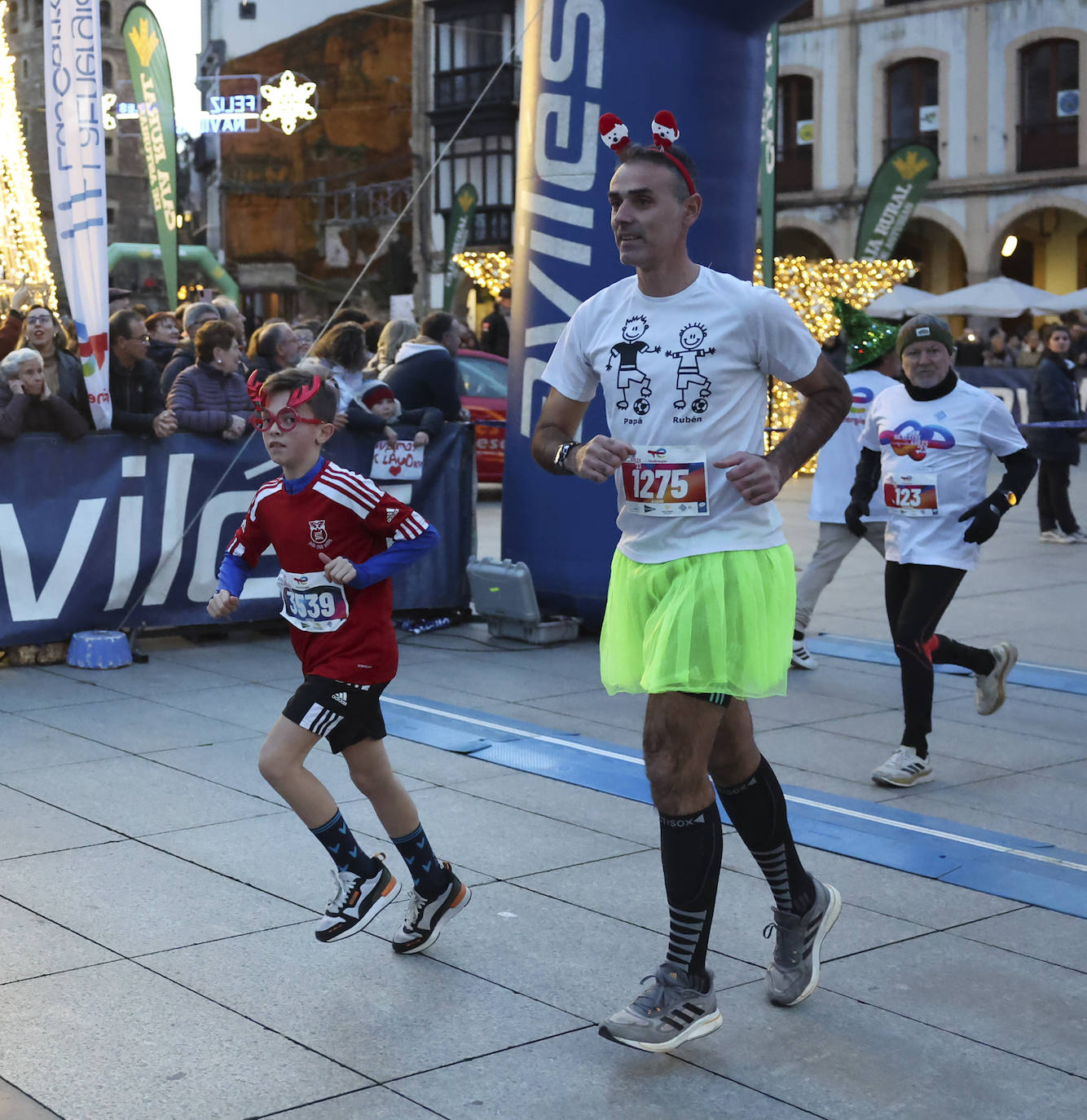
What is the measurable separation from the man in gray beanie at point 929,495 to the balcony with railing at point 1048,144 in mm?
32113

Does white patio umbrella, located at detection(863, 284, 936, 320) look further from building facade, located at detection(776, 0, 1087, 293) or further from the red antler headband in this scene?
the red antler headband

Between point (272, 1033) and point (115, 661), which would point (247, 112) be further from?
point (272, 1033)

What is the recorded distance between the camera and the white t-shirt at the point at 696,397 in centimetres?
377

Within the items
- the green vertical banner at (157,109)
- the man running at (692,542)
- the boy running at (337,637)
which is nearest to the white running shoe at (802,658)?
the boy running at (337,637)

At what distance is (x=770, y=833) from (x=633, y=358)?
123 cm

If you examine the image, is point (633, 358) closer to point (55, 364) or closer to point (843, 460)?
point (843, 460)

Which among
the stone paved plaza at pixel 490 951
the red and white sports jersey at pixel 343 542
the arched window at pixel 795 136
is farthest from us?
the arched window at pixel 795 136

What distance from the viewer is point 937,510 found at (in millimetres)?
6363

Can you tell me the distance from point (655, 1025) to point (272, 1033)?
2.98ft

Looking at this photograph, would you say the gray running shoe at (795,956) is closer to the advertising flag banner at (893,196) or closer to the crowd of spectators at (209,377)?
the crowd of spectators at (209,377)

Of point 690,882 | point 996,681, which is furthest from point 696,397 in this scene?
point 996,681

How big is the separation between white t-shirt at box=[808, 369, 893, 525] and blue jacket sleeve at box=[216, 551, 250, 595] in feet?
15.4

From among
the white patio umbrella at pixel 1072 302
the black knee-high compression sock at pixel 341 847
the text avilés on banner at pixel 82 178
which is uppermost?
the white patio umbrella at pixel 1072 302

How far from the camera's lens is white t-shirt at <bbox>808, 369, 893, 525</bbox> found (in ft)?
28.3
